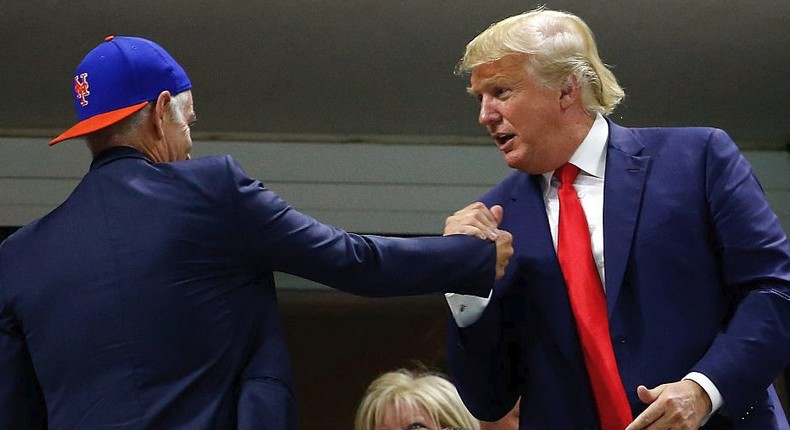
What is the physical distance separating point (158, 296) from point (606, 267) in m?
0.68

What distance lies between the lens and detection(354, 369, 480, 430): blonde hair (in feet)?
10.6

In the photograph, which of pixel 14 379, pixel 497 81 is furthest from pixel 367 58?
pixel 14 379

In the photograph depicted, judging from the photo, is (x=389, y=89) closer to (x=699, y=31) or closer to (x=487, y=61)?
(x=699, y=31)

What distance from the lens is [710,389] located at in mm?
1987

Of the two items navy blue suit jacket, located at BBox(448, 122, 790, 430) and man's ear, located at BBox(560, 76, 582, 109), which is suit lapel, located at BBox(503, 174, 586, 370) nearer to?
navy blue suit jacket, located at BBox(448, 122, 790, 430)

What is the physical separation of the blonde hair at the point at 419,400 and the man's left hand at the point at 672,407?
126cm

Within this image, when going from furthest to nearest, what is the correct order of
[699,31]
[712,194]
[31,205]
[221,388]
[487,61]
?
[31,205], [699,31], [487,61], [712,194], [221,388]

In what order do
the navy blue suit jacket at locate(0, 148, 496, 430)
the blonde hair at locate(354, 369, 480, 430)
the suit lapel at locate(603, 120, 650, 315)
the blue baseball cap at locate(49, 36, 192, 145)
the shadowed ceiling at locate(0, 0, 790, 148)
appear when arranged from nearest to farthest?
the navy blue suit jacket at locate(0, 148, 496, 430) < the blue baseball cap at locate(49, 36, 192, 145) < the suit lapel at locate(603, 120, 650, 315) < the blonde hair at locate(354, 369, 480, 430) < the shadowed ceiling at locate(0, 0, 790, 148)

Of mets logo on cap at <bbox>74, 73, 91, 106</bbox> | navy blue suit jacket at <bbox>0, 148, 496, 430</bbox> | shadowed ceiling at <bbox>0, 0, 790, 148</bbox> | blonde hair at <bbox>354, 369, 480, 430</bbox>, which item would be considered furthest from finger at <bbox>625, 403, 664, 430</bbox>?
shadowed ceiling at <bbox>0, 0, 790, 148</bbox>

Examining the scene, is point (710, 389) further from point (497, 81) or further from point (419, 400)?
point (419, 400)

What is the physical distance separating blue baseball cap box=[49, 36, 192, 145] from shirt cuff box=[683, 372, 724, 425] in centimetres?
85

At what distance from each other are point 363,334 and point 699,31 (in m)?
1.64

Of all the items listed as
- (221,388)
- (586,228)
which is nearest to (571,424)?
(586,228)

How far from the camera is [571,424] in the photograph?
6.98 ft
